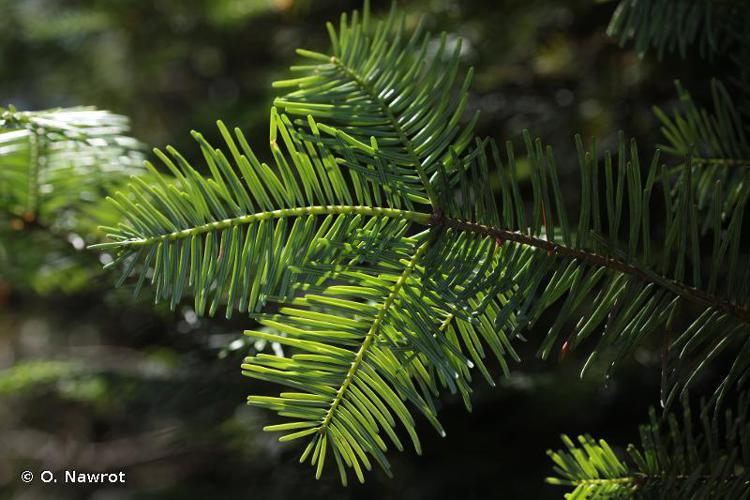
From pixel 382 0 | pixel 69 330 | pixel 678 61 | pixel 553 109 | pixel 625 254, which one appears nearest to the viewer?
pixel 625 254

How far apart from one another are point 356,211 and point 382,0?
69cm

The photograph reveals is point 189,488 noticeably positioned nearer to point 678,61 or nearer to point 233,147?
point 233,147

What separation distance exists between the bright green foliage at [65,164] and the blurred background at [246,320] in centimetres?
5

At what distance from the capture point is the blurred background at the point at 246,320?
0.68m

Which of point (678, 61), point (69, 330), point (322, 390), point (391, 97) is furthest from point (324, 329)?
point (69, 330)

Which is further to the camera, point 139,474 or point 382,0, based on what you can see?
point 139,474

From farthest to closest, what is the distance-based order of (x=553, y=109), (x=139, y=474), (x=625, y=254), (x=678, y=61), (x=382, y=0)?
(x=139, y=474) < (x=382, y=0) < (x=553, y=109) < (x=678, y=61) < (x=625, y=254)

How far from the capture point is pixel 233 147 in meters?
0.38

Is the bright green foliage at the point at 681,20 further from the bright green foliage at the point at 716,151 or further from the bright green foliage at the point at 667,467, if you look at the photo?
the bright green foliage at the point at 667,467

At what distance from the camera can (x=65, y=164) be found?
58 cm

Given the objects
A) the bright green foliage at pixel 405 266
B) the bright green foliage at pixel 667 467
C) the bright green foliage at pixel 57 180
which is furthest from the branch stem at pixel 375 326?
the bright green foliage at pixel 57 180

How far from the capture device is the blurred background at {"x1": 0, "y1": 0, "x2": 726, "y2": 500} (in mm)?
680

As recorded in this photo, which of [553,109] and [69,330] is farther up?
[553,109]

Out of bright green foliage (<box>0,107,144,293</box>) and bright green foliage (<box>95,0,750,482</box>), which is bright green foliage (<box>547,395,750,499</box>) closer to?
bright green foliage (<box>95,0,750,482</box>)
